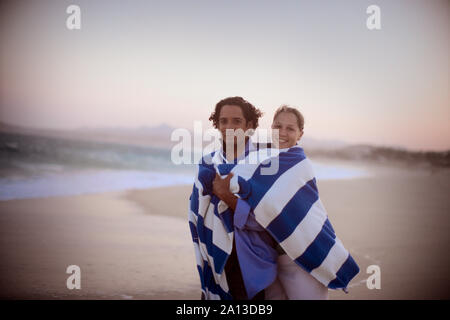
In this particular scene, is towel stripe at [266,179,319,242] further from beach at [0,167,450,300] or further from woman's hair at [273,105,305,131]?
beach at [0,167,450,300]

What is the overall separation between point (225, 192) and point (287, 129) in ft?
1.82

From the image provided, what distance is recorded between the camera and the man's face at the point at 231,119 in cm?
209

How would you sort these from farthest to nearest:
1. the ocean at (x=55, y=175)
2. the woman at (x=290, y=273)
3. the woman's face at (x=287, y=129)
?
1. the ocean at (x=55, y=175)
2. the woman's face at (x=287, y=129)
3. the woman at (x=290, y=273)

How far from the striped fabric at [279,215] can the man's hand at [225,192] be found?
35 millimetres

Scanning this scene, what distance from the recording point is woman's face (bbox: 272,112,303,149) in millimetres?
2133

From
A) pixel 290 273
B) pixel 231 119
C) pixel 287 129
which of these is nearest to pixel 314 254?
pixel 290 273

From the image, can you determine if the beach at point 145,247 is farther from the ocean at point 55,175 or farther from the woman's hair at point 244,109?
the woman's hair at point 244,109

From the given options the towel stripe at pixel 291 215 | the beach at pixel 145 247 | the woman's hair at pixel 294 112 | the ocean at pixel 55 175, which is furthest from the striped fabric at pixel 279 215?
the ocean at pixel 55 175

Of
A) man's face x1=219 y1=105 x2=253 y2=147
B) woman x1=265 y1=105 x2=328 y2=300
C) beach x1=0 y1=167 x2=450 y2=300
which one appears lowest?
beach x1=0 y1=167 x2=450 y2=300

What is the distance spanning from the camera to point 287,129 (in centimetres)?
214

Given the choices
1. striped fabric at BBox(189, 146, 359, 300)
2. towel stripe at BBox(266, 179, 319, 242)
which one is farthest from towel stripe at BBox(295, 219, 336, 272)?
towel stripe at BBox(266, 179, 319, 242)

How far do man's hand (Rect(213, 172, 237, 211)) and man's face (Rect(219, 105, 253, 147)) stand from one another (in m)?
0.29

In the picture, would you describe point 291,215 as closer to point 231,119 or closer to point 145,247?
point 231,119
